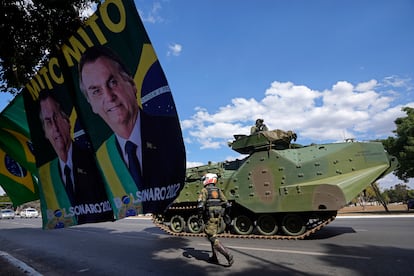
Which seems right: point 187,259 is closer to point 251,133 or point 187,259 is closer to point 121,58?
point 121,58

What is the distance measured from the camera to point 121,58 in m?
4.12

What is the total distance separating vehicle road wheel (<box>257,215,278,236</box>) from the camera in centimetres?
1130

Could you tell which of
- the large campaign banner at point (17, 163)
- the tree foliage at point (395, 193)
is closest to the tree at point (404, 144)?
the large campaign banner at point (17, 163)

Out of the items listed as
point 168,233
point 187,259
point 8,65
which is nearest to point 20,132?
point 8,65

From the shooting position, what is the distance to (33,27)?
21.7 ft

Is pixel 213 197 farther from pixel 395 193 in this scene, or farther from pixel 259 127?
pixel 395 193

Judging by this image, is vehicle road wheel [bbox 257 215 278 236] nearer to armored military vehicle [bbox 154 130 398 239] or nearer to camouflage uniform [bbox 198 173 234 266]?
armored military vehicle [bbox 154 130 398 239]

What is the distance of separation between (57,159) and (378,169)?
9.07 metres

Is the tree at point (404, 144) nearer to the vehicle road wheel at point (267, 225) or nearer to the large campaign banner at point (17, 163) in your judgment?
the vehicle road wheel at point (267, 225)

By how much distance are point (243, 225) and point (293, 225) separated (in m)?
1.89

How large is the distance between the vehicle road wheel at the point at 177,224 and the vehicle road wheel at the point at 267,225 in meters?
3.23

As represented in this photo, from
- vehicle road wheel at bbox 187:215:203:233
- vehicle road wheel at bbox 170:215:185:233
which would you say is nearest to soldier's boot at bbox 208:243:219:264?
vehicle road wheel at bbox 187:215:203:233

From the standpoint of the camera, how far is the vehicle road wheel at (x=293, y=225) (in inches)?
419

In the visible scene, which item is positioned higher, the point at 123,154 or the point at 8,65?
the point at 8,65
